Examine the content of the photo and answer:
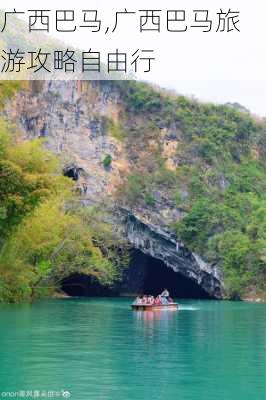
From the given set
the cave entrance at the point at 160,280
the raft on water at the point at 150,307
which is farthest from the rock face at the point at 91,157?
the raft on water at the point at 150,307

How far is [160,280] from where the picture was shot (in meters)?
62.9

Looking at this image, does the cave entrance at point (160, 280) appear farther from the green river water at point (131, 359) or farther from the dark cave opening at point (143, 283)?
the green river water at point (131, 359)

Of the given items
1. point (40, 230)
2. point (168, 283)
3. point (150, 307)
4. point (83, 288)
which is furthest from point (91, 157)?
point (150, 307)

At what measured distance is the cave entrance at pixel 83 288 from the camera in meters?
57.0

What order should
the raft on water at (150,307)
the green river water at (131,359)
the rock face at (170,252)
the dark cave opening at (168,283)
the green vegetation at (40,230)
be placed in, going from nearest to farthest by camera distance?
the green river water at (131,359) → the green vegetation at (40,230) → the raft on water at (150,307) → the rock face at (170,252) → the dark cave opening at (168,283)

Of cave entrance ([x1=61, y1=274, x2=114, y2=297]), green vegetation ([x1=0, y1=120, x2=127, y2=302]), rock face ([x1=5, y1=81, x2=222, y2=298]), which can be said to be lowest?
cave entrance ([x1=61, y1=274, x2=114, y2=297])

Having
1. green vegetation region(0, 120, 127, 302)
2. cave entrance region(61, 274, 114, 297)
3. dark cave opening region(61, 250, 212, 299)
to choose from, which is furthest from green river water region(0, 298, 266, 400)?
dark cave opening region(61, 250, 212, 299)

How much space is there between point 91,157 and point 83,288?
10.7 metres

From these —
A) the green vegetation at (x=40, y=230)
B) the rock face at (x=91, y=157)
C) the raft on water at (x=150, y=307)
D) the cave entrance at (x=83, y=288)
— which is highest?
the rock face at (x=91, y=157)

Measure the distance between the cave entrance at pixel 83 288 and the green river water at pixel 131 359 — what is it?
28107 millimetres

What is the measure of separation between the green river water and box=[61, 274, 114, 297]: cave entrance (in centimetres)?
2811

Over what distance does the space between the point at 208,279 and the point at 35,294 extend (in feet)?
52.7

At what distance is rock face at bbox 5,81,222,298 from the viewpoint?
54.6 meters

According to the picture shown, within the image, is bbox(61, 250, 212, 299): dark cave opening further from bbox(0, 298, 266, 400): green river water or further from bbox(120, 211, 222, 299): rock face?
bbox(0, 298, 266, 400): green river water
